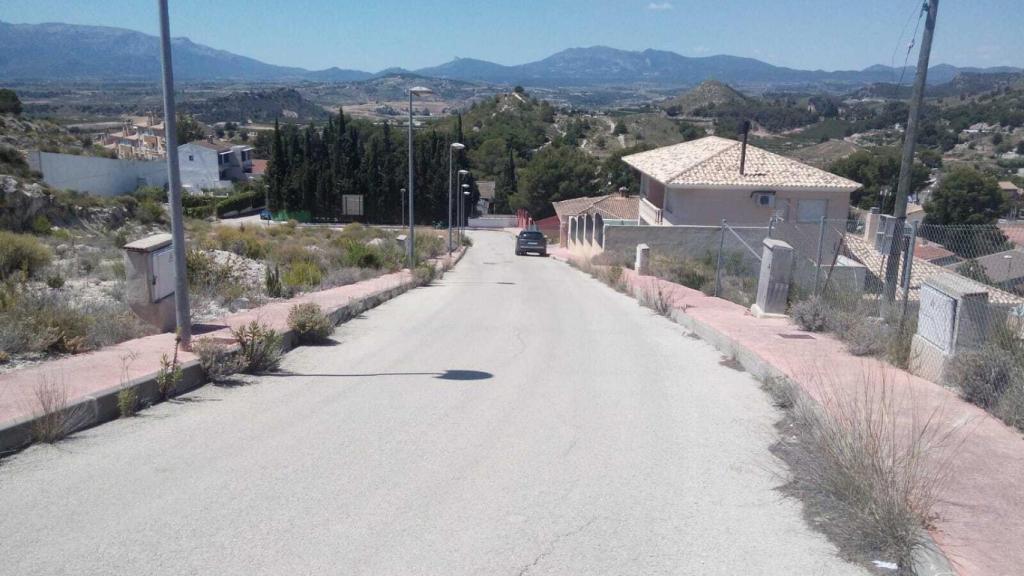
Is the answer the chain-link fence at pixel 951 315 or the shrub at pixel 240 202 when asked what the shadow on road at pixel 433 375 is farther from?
the shrub at pixel 240 202

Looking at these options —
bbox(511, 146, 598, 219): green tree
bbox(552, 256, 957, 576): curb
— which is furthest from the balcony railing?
bbox(511, 146, 598, 219): green tree

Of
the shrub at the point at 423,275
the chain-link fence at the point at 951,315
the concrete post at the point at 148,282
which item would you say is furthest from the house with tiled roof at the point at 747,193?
the concrete post at the point at 148,282

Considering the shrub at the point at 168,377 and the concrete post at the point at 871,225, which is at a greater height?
the shrub at the point at 168,377

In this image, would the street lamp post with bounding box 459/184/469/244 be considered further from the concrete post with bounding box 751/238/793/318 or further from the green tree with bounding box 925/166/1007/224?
the concrete post with bounding box 751/238/793/318

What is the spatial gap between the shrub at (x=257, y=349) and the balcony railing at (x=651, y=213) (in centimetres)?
2904

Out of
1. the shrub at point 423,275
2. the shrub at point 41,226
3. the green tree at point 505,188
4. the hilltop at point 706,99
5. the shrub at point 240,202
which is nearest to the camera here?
the shrub at point 423,275

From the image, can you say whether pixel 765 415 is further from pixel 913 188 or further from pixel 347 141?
pixel 347 141

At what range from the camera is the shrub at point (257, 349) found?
29.6 ft

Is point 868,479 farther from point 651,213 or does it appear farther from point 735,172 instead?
point 651,213

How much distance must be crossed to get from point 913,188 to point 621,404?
4135 centimetres

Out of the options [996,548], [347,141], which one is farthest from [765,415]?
[347,141]

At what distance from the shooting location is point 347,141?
8444cm

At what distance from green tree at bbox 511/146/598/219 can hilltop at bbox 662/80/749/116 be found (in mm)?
79919

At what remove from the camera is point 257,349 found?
9141 mm
